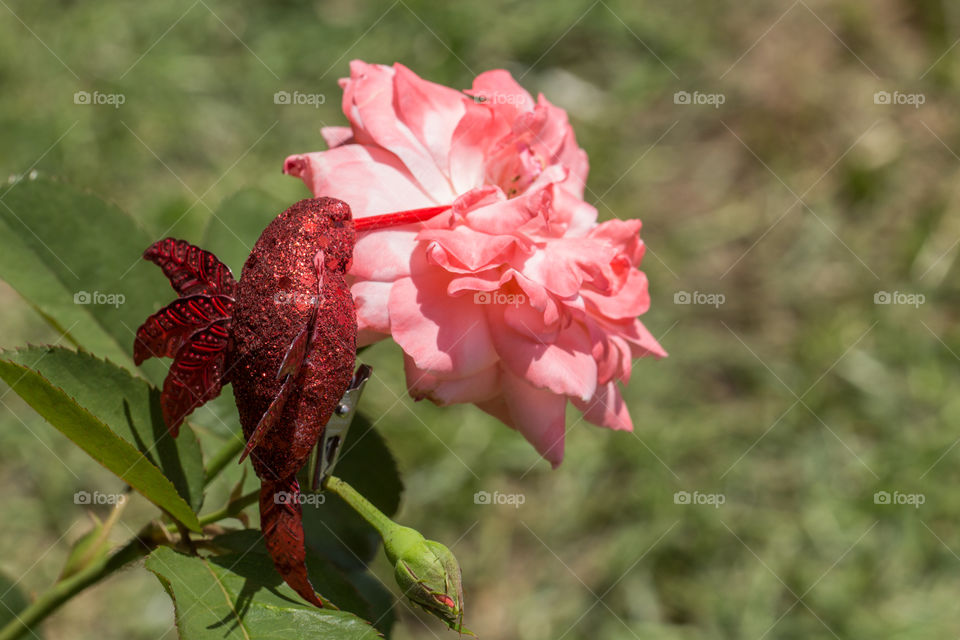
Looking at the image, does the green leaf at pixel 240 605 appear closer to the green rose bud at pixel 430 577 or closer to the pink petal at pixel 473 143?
Result: the green rose bud at pixel 430 577

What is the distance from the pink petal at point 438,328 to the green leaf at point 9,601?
0.71 metres

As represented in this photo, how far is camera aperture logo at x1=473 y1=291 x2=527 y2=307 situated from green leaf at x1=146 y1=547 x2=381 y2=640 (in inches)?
11.3

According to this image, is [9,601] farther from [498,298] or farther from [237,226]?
[498,298]

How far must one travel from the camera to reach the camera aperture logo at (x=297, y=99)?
246 centimetres

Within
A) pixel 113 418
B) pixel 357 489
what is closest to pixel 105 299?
pixel 113 418

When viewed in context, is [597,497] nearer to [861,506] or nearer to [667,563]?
[667,563]

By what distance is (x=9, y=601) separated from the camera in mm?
1114

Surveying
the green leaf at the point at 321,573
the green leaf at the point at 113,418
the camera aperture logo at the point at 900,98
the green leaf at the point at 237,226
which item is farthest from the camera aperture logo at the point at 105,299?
the camera aperture logo at the point at 900,98

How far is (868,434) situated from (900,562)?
0.35 m

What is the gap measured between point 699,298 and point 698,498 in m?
0.63

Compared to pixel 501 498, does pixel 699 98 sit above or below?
above

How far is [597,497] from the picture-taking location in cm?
219

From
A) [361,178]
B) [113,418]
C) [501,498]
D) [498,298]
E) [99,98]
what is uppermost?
[99,98]

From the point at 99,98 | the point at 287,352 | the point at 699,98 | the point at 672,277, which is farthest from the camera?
the point at 699,98
